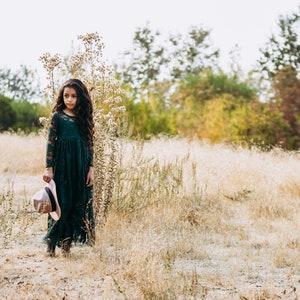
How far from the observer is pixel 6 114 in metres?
24.2

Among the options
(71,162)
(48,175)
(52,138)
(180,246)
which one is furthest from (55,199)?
(180,246)

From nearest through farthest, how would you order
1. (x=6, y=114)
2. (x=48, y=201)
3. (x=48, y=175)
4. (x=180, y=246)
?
(x=48, y=201), (x=48, y=175), (x=180, y=246), (x=6, y=114)

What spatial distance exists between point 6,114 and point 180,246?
2001 cm

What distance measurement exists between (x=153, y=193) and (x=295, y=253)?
2.27m

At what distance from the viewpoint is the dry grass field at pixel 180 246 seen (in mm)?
4195

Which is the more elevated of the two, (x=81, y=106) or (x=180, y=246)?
(x=81, y=106)

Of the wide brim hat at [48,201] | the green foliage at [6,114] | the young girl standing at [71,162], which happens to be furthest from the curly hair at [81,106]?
the green foliage at [6,114]

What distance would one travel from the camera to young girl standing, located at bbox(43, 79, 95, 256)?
497 centimetres

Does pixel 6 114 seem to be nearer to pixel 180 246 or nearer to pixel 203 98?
pixel 203 98

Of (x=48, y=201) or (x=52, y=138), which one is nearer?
(x=48, y=201)

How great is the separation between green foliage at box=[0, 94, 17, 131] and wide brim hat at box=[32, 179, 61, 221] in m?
19.9

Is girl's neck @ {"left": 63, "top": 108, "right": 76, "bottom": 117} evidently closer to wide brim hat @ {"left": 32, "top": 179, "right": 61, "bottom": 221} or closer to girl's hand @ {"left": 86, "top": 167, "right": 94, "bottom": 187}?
girl's hand @ {"left": 86, "top": 167, "right": 94, "bottom": 187}

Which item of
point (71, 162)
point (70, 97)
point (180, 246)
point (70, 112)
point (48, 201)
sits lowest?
point (180, 246)

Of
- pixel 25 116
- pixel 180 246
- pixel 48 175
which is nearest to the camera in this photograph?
pixel 48 175
